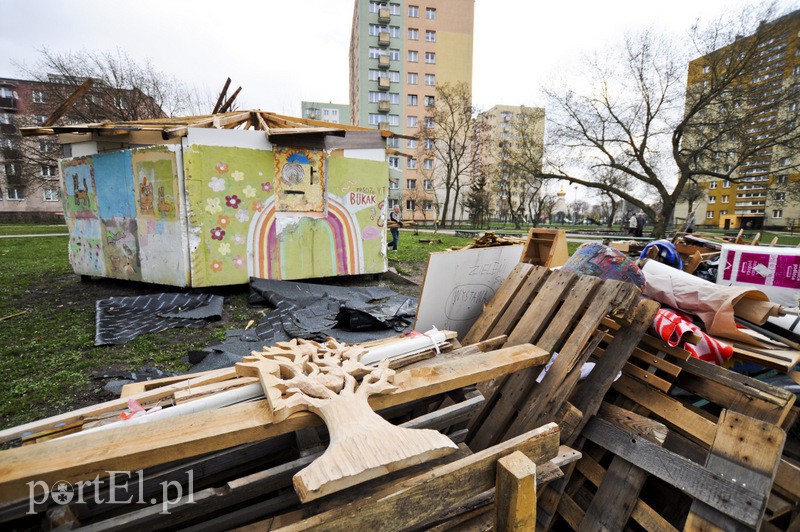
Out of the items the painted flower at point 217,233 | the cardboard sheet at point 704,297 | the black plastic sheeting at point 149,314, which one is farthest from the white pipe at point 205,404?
the painted flower at point 217,233

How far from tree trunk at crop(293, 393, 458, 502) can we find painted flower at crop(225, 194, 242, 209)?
6396 mm

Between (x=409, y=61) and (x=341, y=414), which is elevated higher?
(x=409, y=61)

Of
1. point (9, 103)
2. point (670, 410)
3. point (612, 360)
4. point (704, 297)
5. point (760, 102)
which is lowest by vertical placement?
point (670, 410)

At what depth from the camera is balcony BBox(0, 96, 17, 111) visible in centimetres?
4084

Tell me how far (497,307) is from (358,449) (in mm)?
2283

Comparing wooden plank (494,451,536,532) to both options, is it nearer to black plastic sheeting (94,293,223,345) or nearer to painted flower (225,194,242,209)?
black plastic sheeting (94,293,223,345)

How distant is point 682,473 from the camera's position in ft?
6.25

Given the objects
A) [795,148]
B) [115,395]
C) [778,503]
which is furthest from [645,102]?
[115,395]

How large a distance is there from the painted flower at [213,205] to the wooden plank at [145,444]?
6093 mm

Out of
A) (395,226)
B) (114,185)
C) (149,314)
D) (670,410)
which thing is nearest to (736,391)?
(670,410)

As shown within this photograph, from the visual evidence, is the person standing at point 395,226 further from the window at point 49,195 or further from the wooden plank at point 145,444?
the window at point 49,195

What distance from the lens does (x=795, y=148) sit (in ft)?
55.0

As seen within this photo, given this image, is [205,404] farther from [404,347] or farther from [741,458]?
[741,458]

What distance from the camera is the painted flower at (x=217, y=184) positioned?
22.3ft
